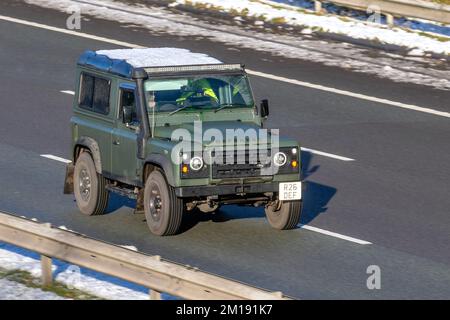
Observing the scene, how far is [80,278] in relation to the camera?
12719 mm

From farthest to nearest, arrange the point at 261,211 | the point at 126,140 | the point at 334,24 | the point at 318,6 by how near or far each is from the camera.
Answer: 1. the point at 318,6
2. the point at 334,24
3. the point at 261,211
4. the point at 126,140

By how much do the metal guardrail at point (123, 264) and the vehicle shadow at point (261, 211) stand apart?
9.57 feet

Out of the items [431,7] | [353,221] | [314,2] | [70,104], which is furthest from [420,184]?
[314,2]

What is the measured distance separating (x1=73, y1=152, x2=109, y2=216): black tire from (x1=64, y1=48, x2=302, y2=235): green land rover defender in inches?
0.5

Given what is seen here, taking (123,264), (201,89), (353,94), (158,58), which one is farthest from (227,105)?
(353,94)

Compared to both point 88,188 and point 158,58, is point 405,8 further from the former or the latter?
point 88,188

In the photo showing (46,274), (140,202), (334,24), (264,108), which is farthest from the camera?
(334,24)

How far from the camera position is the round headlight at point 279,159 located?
14.4m

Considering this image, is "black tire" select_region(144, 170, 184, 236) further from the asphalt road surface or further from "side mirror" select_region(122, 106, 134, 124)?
"side mirror" select_region(122, 106, 134, 124)

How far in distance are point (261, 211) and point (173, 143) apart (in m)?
2.03

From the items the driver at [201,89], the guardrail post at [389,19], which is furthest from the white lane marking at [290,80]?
the driver at [201,89]

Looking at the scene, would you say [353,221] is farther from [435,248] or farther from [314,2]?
[314,2]

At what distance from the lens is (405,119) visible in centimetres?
2066
